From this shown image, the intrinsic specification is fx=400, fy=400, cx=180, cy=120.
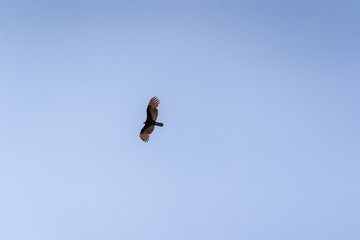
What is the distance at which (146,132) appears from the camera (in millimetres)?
27672

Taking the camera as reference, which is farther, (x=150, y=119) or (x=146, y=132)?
(x=146, y=132)

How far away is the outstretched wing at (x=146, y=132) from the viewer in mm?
27288

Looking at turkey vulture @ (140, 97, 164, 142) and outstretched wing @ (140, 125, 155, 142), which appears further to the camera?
outstretched wing @ (140, 125, 155, 142)

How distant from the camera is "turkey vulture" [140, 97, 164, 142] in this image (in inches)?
1017

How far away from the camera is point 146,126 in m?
27.3

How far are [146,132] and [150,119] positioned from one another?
1366 millimetres

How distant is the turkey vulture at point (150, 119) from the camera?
25828 millimetres

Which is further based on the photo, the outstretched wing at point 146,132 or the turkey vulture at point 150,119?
the outstretched wing at point 146,132

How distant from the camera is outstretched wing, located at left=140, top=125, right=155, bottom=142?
89.5ft

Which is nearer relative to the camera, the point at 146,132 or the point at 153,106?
the point at 153,106

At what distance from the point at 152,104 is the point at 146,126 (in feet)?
6.92

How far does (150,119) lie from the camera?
26703 millimetres
